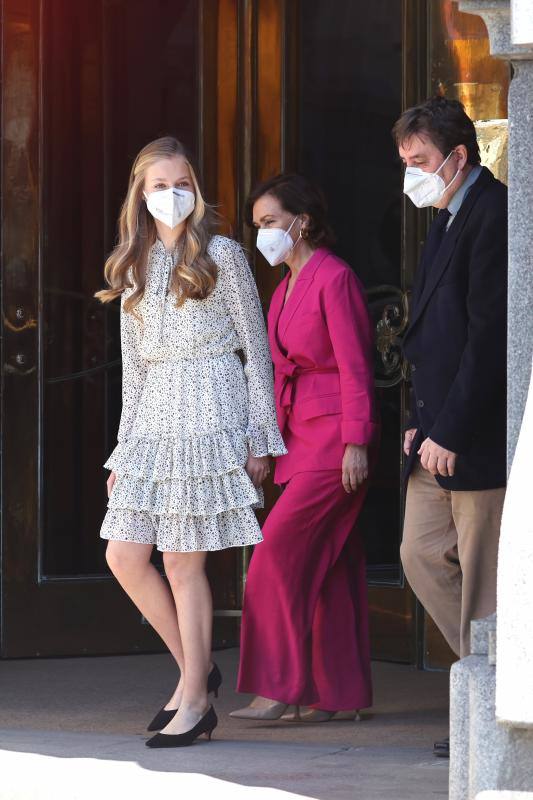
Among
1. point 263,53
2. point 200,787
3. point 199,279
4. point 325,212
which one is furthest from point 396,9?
point 200,787

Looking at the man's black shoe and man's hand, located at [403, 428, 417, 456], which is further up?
man's hand, located at [403, 428, 417, 456]

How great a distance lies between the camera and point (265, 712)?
17.5 feet

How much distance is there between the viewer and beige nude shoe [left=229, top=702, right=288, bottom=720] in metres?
5.32

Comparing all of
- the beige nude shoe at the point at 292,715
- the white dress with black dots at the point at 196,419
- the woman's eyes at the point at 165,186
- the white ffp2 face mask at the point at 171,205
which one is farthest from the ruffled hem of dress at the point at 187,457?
the beige nude shoe at the point at 292,715

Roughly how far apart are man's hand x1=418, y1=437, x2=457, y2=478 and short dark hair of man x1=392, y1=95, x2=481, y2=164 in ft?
2.82

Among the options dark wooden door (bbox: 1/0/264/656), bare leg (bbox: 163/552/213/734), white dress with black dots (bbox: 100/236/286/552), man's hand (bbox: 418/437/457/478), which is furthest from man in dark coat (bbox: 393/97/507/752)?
dark wooden door (bbox: 1/0/264/656)

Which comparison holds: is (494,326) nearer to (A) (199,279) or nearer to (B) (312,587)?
(A) (199,279)

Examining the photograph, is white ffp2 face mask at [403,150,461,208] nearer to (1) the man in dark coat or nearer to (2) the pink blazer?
(1) the man in dark coat

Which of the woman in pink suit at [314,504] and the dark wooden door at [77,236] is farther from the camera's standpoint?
the dark wooden door at [77,236]

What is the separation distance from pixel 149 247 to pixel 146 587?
41.4 inches

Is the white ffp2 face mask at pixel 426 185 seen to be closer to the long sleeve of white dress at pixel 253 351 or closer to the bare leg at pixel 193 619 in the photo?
the long sleeve of white dress at pixel 253 351

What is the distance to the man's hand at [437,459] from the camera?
14.6 feet

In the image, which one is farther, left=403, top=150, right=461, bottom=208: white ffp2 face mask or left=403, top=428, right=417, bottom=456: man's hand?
left=403, top=428, right=417, bottom=456: man's hand

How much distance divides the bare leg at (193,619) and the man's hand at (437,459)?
80 cm
